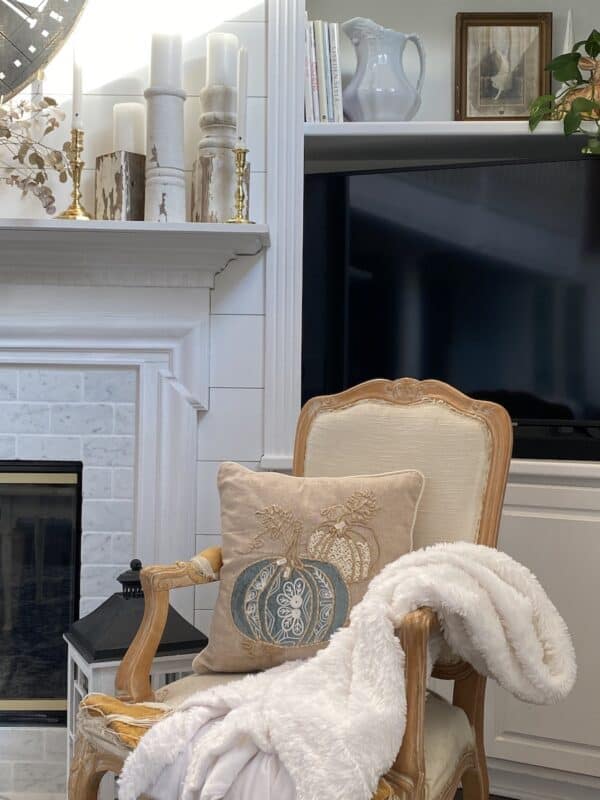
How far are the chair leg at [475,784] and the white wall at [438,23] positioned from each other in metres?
1.79

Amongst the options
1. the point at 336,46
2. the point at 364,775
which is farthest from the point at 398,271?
the point at 364,775

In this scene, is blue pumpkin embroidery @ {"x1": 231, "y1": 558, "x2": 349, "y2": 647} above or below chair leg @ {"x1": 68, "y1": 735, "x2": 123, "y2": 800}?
above

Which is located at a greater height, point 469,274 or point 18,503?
point 469,274

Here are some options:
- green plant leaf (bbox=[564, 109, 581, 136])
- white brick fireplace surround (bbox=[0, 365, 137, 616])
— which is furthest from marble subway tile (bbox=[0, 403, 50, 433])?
green plant leaf (bbox=[564, 109, 581, 136])

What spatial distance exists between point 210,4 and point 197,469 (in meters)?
1.26

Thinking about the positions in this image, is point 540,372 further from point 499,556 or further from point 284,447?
point 499,556

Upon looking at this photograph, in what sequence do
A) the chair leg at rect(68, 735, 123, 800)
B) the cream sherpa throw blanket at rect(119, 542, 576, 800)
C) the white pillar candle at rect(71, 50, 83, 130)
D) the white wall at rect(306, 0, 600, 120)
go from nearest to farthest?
1. the cream sherpa throw blanket at rect(119, 542, 576, 800)
2. the chair leg at rect(68, 735, 123, 800)
3. the white pillar candle at rect(71, 50, 83, 130)
4. the white wall at rect(306, 0, 600, 120)

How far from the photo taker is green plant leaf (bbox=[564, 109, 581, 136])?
93.4 inches

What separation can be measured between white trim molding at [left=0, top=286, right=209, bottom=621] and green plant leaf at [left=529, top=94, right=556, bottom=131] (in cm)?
96

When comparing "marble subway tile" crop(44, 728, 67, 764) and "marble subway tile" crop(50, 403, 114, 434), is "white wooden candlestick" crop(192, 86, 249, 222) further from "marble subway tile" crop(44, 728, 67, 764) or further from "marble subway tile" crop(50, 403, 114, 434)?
"marble subway tile" crop(44, 728, 67, 764)

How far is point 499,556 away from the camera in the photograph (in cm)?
170

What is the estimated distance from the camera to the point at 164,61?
8.10 ft

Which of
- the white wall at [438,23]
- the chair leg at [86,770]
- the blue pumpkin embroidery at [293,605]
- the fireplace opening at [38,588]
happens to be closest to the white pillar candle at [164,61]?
the white wall at [438,23]

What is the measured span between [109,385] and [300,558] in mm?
964
